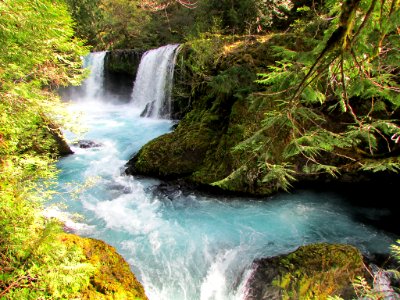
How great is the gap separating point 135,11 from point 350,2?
27.6 metres

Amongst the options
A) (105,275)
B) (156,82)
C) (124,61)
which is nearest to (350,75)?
(105,275)

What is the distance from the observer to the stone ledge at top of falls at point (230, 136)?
298 inches

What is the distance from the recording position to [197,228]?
6824 mm

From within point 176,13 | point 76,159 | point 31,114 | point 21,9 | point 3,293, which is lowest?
point 76,159

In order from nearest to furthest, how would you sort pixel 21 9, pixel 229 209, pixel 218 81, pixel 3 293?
pixel 3 293
pixel 21 9
pixel 229 209
pixel 218 81

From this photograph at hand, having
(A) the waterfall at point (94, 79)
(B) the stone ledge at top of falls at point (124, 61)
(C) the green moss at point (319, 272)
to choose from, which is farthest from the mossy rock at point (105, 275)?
(A) the waterfall at point (94, 79)

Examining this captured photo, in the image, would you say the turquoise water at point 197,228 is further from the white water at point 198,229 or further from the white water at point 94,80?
the white water at point 94,80

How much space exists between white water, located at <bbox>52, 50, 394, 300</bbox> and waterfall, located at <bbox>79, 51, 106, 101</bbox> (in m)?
13.2

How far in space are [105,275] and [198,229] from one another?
10.7 ft

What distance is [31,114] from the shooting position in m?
3.46

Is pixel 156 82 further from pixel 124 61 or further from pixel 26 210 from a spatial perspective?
pixel 26 210

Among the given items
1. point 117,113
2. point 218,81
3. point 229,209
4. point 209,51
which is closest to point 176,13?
point 117,113

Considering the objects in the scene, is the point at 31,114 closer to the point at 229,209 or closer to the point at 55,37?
the point at 55,37

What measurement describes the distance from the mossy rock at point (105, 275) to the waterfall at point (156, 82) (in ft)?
35.0
